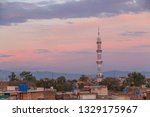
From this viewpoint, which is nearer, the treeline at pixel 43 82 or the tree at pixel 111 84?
the treeline at pixel 43 82

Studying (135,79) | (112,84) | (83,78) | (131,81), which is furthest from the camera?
(83,78)

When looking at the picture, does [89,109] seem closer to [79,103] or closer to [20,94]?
[79,103]

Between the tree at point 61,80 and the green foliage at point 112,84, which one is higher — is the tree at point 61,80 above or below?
above

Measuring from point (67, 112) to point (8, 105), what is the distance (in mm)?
301

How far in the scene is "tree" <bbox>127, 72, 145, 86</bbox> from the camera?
929cm

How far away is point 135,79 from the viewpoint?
31.4ft

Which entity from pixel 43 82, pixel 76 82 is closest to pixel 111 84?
pixel 76 82

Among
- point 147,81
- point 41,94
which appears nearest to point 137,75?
point 147,81

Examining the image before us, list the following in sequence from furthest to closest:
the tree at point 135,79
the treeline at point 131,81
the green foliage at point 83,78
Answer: the green foliage at point 83,78
the tree at point 135,79
the treeline at point 131,81

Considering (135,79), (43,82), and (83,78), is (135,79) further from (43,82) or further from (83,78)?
(43,82)

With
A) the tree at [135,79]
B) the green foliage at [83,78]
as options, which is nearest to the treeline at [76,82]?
the tree at [135,79]

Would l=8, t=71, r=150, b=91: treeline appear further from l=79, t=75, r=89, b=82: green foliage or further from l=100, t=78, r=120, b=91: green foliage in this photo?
l=79, t=75, r=89, b=82: green foliage

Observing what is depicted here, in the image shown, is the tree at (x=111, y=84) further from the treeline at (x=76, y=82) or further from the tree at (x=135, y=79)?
the tree at (x=135, y=79)

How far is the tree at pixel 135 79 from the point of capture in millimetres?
9289
